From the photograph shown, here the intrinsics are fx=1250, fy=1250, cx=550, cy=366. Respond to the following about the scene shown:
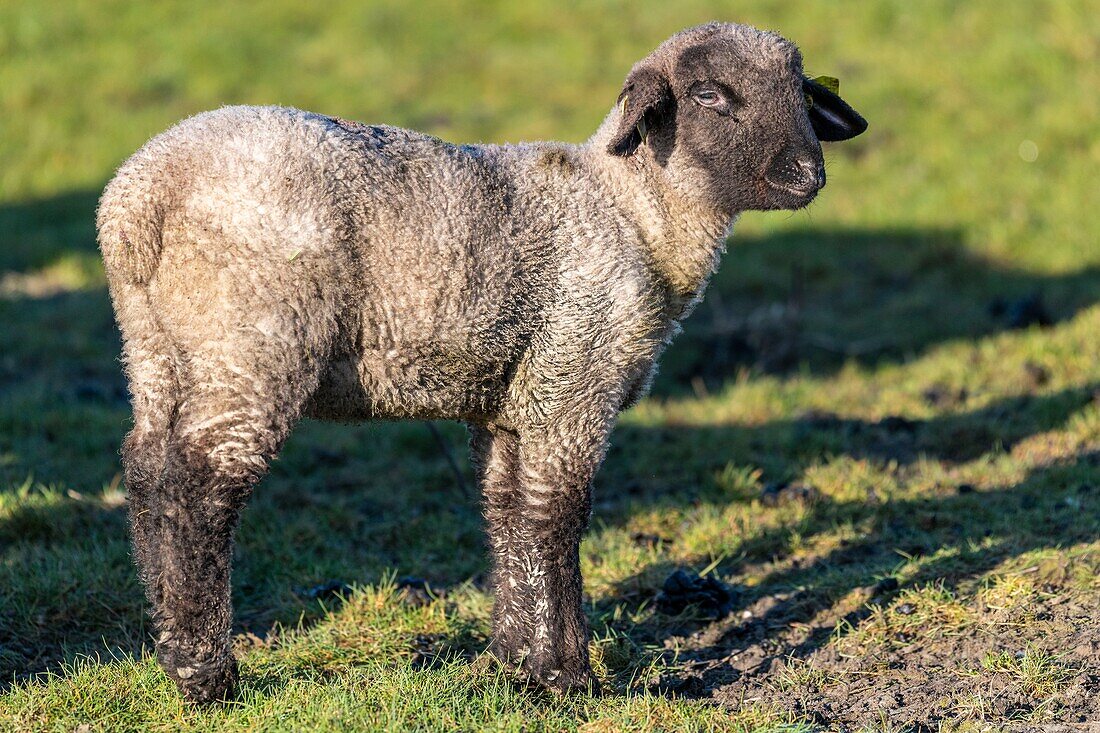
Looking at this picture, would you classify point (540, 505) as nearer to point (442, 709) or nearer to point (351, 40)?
point (442, 709)

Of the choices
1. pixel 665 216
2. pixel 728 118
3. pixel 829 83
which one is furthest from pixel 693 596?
pixel 829 83

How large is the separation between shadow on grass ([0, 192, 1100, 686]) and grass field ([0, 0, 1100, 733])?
1.1 inches

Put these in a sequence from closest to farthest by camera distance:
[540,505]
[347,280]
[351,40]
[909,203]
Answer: [347,280] < [540,505] < [909,203] < [351,40]

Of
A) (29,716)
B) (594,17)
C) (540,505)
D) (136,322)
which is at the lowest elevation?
(29,716)

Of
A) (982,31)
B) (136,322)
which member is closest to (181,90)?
(982,31)

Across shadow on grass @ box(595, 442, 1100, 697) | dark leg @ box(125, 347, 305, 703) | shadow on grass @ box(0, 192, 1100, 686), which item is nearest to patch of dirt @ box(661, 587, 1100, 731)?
shadow on grass @ box(595, 442, 1100, 697)

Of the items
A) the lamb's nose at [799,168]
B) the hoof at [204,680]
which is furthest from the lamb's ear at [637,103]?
the hoof at [204,680]

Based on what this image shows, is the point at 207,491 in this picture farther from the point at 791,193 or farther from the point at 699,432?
the point at 699,432

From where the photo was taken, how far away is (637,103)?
5.00 metres

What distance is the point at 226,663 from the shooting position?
4.69 metres

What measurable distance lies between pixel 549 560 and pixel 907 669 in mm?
1607

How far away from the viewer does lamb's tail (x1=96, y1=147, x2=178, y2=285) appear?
4465 mm

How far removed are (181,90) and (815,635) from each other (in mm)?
11412

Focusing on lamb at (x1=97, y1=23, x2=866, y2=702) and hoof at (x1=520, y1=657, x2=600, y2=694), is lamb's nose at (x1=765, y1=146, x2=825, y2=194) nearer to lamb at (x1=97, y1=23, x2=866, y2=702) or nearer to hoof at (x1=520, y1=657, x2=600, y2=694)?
lamb at (x1=97, y1=23, x2=866, y2=702)
